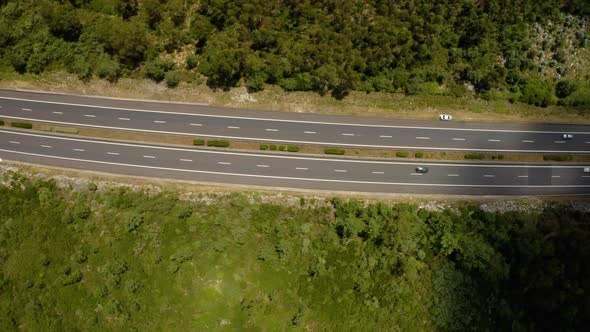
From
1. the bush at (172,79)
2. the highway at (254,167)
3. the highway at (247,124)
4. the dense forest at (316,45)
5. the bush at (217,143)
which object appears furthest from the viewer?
the highway at (247,124)

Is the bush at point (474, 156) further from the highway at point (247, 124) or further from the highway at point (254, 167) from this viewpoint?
the highway at point (254, 167)

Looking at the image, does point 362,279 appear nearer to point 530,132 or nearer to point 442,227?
point 442,227

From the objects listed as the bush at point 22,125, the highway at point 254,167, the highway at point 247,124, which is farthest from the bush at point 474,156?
the bush at point 22,125

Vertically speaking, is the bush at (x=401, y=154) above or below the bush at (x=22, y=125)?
above

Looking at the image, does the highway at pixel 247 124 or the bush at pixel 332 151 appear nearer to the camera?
the bush at pixel 332 151

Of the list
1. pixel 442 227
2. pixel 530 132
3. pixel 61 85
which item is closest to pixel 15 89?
pixel 61 85

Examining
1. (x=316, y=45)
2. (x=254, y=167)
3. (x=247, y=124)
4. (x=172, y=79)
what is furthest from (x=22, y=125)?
(x=316, y=45)
